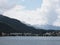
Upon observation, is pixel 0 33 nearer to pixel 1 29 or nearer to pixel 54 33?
pixel 1 29

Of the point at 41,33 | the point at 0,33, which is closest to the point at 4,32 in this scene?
the point at 0,33

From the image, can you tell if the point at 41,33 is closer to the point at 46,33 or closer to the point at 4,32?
the point at 46,33

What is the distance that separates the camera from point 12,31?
198750mm

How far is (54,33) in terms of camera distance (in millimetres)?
199625

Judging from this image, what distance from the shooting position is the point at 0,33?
19675cm

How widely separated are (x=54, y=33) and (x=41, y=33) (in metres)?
10.6

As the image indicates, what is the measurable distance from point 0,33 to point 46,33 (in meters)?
36.1

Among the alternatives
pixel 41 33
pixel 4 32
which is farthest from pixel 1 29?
pixel 41 33

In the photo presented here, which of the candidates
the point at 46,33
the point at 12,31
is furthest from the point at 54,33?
the point at 12,31

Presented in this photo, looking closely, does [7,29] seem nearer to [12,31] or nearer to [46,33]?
[12,31]

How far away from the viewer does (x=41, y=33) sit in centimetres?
19750

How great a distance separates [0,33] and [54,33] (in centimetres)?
4261

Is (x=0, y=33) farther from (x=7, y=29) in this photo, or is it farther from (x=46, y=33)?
(x=46, y=33)

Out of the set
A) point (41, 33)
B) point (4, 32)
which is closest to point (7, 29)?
point (4, 32)
